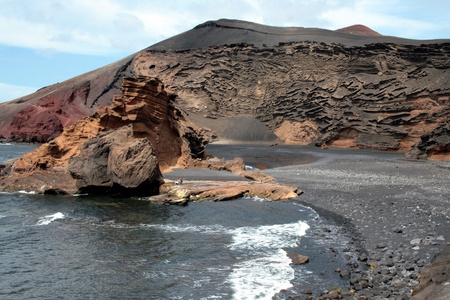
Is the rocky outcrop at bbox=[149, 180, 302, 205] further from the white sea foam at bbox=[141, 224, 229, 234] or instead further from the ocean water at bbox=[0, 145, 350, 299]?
the white sea foam at bbox=[141, 224, 229, 234]

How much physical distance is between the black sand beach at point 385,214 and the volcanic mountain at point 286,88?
85.7 ft

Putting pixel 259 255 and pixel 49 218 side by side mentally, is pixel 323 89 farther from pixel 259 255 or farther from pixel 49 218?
pixel 259 255

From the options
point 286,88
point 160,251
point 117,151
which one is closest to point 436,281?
point 160,251

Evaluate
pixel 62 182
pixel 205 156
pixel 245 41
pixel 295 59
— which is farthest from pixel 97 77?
pixel 62 182

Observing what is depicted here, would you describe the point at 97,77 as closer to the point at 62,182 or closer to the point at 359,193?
the point at 62,182

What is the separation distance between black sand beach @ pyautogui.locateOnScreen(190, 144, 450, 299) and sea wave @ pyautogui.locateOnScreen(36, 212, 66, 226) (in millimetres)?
8864

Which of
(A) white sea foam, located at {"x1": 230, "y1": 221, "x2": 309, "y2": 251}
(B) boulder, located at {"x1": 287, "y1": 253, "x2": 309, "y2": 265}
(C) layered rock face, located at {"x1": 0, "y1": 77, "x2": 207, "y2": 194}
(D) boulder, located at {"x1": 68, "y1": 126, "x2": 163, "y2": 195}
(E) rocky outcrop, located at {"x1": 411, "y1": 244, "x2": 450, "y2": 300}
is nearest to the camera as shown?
(E) rocky outcrop, located at {"x1": 411, "y1": 244, "x2": 450, "y2": 300}

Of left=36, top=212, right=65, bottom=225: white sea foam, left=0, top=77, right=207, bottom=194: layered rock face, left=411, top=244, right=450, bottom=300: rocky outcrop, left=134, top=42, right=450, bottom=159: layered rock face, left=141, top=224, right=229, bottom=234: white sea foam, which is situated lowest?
left=141, top=224, right=229, bottom=234: white sea foam

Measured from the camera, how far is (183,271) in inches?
315

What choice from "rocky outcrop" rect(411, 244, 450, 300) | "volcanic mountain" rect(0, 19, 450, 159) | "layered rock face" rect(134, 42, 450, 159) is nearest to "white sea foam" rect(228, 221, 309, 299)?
"rocky outcrop" rect(411, 244, 450, 300)

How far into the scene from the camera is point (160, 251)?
923cm

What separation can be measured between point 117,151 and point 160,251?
800cm

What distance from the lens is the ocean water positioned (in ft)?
23.5

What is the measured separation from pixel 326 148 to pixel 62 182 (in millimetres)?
36911
